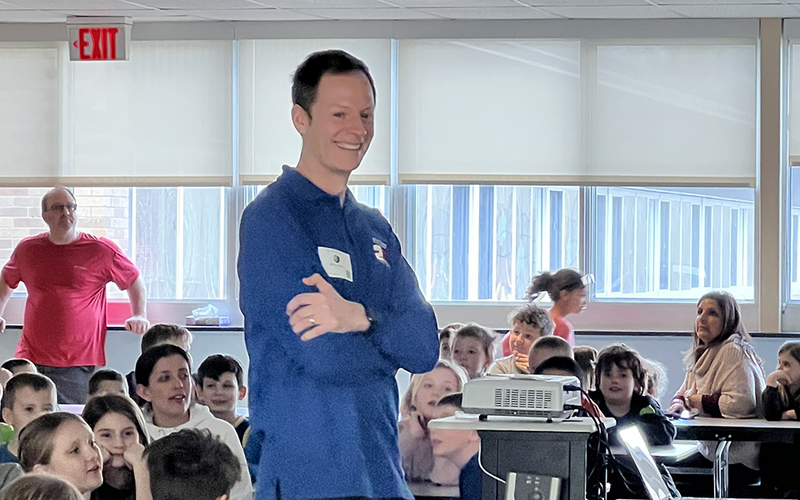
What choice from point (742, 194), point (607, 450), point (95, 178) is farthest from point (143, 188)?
point (607, 450)

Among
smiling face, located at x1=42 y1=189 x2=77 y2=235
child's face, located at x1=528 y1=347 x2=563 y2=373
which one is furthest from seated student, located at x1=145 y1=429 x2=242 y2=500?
smiling face, located at x1=42 y1=189 x2=77 y2=235

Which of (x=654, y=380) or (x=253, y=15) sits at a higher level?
(x=253, y=15)

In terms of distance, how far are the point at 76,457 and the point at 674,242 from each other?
5128 mm

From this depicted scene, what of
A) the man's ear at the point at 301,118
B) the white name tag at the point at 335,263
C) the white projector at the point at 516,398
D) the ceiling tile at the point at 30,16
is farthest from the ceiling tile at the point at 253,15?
the white name tag at the point at 335,263

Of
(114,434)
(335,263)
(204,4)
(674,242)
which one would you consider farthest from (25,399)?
(674,242)

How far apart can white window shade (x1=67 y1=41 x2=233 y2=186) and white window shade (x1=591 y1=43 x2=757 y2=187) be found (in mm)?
2720

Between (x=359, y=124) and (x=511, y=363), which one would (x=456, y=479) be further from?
(x=359, y=124)

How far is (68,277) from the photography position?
7.30 meters

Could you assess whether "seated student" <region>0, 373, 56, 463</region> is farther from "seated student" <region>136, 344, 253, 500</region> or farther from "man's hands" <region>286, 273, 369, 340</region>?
"man's hands" <region>286, 273, 369, 340</region>

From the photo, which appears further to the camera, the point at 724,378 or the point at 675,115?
the point at 675,115

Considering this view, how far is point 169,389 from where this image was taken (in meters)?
4.60

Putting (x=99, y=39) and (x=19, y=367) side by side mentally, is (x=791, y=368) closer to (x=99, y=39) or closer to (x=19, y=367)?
(x=19, y=367)

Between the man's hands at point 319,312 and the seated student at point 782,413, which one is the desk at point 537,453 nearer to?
the man's hands at point 319,312

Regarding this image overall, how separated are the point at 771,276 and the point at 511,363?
2.51 meters
